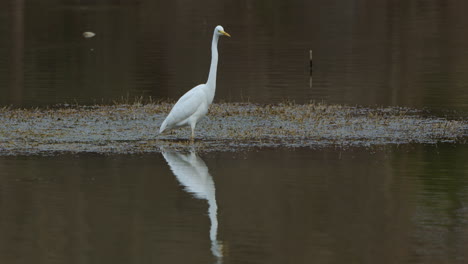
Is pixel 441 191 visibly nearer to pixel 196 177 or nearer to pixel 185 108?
pixel 196 177

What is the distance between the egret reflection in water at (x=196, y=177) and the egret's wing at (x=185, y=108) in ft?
Result: 3.92

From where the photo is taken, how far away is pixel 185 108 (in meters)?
19.8

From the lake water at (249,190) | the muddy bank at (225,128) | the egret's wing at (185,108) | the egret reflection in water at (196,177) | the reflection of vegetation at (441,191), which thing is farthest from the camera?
A: the egret's wing at (185,108)

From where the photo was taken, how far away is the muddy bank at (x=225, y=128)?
63.7 feet

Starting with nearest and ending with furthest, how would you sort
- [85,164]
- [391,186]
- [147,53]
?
[391,186]
[85,164]
[147,53]

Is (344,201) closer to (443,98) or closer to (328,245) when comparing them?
(328,245)

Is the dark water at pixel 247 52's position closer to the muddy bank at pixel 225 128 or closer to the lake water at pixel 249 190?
the lake water at pixel 249 190

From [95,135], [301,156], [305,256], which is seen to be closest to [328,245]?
[305,256]

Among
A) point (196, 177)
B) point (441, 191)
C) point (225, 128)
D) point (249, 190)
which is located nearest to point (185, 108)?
point (225, 128)

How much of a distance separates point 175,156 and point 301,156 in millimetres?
2245

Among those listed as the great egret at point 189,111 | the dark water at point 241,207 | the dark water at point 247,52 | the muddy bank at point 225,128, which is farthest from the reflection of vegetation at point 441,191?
the dark water at point 247,52

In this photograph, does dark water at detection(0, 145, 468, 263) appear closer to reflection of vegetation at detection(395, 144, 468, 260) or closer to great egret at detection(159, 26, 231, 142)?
reflection of vegetation at detection(395, 144, 468, 260)

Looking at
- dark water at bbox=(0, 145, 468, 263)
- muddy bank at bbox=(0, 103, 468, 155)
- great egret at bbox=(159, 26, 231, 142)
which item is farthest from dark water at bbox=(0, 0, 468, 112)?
dark water at bbox=(0, 145, 468, 263)

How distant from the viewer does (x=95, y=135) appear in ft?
67.5
